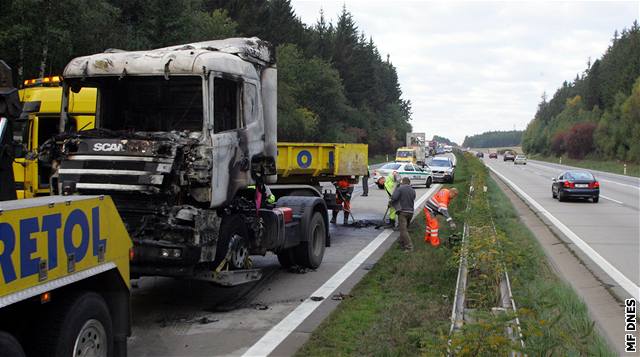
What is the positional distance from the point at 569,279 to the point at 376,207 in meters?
12.4

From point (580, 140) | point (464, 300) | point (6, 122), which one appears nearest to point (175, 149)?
point (6, 122)

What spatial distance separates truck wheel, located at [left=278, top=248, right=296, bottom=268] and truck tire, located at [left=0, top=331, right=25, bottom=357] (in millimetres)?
6818

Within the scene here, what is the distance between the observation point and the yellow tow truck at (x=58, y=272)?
3908 mm

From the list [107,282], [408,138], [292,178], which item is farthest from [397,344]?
[408,138]

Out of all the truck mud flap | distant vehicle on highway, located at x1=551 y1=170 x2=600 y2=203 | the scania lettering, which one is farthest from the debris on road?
distant vehicle on highway, located at x1=551 y1=170 x2=600 y2=203

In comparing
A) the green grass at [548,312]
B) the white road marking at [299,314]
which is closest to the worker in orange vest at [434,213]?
the white road marking at [299,314]

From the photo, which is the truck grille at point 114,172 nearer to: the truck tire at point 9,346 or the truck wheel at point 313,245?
the truck tire at point 9,346

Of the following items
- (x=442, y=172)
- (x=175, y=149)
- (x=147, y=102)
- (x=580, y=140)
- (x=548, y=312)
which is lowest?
(x=548, y=312)

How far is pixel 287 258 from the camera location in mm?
10797

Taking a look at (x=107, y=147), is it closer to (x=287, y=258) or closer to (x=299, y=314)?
(x=299, y=314)

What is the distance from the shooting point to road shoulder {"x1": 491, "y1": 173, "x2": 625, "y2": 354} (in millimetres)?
7711

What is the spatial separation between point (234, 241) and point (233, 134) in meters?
1.33

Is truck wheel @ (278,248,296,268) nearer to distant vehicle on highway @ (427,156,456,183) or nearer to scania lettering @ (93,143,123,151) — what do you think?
scania lettering @ (93,143,123,151)

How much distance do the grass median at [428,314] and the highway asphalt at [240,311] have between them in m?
0.32
